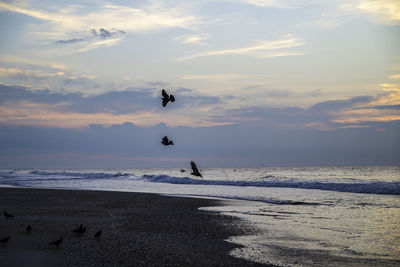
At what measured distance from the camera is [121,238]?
40.4ft

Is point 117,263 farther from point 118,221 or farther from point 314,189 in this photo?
point 314,189

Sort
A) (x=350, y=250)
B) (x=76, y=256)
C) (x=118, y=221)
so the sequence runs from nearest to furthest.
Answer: (x=76, y=256)
(x=350, y=250)
(x=118, y=221)

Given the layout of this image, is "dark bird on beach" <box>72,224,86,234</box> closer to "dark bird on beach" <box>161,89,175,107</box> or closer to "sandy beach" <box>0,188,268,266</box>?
"sandy beach" <box>0,188,268,266</box>

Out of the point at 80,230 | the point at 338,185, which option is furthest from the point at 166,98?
the point at 338,185

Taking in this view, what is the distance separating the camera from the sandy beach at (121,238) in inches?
375

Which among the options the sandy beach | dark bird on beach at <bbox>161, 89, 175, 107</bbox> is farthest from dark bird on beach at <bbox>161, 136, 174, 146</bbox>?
the sandy beach

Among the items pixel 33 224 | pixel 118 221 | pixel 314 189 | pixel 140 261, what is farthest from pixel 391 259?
pixel 314 189

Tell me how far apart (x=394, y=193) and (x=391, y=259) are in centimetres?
2148

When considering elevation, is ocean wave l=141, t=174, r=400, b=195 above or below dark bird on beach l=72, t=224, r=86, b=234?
below

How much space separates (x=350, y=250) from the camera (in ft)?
36.0

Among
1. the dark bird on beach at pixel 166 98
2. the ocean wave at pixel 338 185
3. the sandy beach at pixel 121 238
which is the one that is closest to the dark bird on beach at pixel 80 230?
the sandy beach at pixel 121 238

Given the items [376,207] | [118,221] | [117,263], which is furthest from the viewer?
[376,207]

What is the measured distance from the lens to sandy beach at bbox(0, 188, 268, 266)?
9.52 m

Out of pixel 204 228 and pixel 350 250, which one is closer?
pixel 350 250
